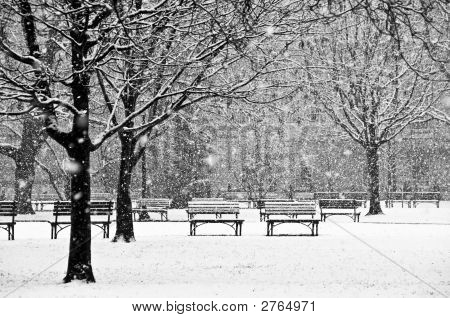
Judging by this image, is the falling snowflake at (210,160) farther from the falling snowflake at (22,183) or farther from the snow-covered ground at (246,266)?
the snow-covered ground at (246,266)

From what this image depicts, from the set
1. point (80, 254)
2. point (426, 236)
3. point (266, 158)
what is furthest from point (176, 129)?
point (80, 254)

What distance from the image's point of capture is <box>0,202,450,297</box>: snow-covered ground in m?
7.45

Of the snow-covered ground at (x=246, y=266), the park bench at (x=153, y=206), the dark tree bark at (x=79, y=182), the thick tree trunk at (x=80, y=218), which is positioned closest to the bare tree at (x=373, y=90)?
the snow-covered ground at (x=246, y=266)

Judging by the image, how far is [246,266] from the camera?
956 centimetres

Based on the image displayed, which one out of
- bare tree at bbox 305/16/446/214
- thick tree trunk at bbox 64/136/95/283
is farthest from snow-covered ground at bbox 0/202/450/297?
bare tree at bbox 305/16/446/214

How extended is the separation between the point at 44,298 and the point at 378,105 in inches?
701

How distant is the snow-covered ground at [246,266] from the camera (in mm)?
7445

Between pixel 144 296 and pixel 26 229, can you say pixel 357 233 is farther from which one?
pixel 26 229

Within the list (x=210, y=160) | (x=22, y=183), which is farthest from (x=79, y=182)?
(x=210, y=160)

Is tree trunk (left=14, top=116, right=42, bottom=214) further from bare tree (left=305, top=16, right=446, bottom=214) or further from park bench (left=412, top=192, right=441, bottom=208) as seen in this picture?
park bench (left=412, top=192, right=441, bottom=208)

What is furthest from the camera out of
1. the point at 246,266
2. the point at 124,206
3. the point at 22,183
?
the point at 22,183

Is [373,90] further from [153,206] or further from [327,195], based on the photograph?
[153,206]

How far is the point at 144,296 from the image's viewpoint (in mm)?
7031

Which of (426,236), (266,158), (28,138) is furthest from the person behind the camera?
(266,158)
